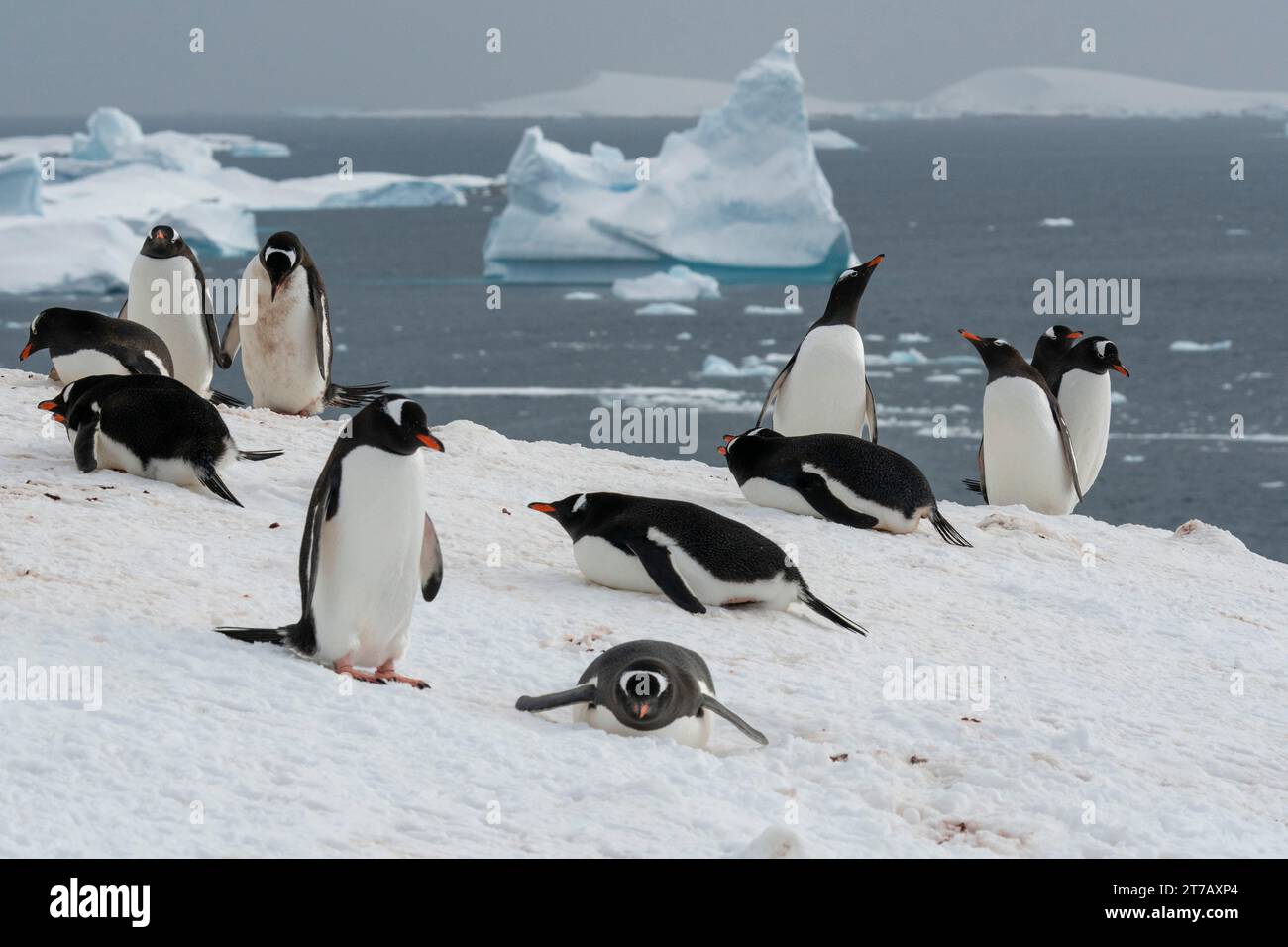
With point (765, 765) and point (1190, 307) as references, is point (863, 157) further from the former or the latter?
point (765, 765)

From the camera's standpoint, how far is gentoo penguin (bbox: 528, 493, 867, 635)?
14.8ft

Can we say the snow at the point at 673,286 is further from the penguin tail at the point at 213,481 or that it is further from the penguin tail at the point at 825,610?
the penguin tail at the point at 825,610

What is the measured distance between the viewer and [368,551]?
3.37 meters

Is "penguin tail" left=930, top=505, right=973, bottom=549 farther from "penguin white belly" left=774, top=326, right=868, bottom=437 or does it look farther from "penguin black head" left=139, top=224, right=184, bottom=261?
"penguin black head" left=139, top=224, right=184, bottom=261

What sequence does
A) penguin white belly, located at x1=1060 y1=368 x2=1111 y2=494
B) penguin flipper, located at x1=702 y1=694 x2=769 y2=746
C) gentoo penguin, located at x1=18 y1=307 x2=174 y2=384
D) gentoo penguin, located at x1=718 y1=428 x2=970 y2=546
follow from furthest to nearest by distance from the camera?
1. penguin white belly, located at x1=1060 y1=368 x2=1111 y2=494
2. gentoo penguin, located at x1=18 y1=307 x2=174 y2=384
3. gentoo penguin, located at x1=718 y1=428 x2=970 y2=546
4. penguin flipper, located at x1=702 y1=694 x2=769 y2=746

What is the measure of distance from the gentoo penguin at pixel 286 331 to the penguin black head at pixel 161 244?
44cm

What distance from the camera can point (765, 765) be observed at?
10.7 ft

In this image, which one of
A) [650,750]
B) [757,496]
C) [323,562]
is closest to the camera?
[650,750]

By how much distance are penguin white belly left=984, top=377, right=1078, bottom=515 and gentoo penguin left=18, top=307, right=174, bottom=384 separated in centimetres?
398

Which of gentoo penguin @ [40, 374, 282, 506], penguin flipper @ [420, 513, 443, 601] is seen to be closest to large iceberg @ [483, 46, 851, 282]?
gentoo penguin @ [40, 374, 282, 506]

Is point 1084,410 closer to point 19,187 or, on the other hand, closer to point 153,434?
point 153,434

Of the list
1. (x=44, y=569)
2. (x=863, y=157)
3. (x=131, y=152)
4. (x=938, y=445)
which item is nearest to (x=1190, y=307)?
(x=938, y=445)

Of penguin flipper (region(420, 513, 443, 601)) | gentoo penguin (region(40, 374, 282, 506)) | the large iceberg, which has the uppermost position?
the large iceberg
